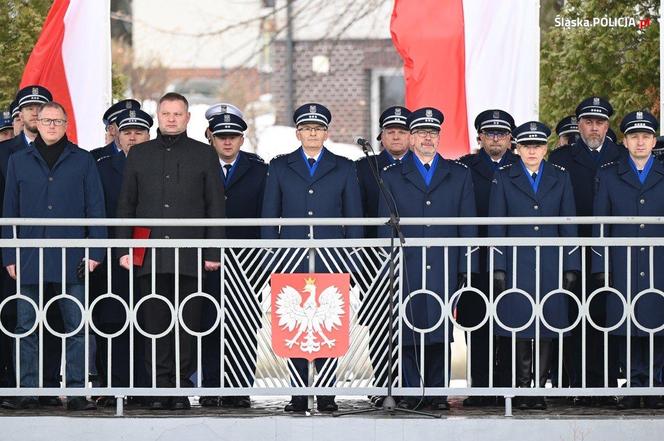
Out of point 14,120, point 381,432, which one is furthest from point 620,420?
point 14,120

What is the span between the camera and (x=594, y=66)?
1559cm

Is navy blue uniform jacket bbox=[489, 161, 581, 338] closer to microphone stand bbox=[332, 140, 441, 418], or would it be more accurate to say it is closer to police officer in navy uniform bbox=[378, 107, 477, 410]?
police officer in navy uniform bbox=[378, 107, 477, 410]

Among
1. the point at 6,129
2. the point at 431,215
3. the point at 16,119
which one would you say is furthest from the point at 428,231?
the point at 6,129

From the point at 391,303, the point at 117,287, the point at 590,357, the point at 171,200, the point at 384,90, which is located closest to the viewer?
the point at 391,303

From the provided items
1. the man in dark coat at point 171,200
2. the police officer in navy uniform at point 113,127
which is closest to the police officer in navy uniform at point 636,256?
the man in dark coat at point 171,200

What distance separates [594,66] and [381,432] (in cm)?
613

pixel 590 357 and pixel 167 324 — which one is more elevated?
pixel 167 324

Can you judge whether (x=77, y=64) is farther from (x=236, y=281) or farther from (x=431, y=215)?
(x=431, y=215)

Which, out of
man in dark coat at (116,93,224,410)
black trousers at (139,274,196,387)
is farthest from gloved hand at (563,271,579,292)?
black trousers at (139,274,196,387)

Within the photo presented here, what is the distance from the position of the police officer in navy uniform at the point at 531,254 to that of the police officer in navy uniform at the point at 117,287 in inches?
94.3

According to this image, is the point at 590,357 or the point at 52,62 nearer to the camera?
the point at 590,357

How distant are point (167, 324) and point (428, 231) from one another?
5.93 feet

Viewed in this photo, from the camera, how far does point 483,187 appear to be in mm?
A: 11844

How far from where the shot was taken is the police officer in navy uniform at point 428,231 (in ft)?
35.4
